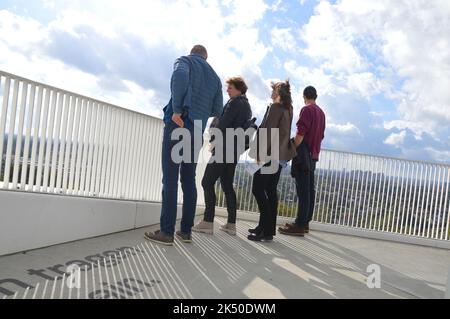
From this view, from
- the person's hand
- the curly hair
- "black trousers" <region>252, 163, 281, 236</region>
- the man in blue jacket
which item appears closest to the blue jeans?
the man in blue jacket

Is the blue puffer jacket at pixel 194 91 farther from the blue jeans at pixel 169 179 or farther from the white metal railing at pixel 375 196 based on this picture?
the white metal railing at pixel 375 196

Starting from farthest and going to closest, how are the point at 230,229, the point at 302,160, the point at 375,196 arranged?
the point at 375,196
the point at 302,160
the point at 230,229

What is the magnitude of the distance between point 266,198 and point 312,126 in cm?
147

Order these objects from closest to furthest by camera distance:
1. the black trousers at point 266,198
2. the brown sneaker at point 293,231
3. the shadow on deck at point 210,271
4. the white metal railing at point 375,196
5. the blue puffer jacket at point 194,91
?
the shadow on deck at point 210,271
the blue puffer jacket at point 194,91
the black trousers at point 266,198
the brown sneaker at point 293,231
the white metal railing at point 375,196

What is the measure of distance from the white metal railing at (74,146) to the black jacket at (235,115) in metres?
1.19

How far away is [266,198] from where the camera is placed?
18.1 ft

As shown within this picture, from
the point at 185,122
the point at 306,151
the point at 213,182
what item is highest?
the point at 185,122

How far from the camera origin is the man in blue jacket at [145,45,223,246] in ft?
14.8

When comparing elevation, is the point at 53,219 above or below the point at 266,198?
below

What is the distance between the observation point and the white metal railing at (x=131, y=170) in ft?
12.9

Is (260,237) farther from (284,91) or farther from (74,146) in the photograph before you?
(74,146)

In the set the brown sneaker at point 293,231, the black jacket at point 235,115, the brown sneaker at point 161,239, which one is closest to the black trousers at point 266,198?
the black jacket at point 235,115

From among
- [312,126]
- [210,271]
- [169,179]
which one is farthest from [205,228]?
[312,126]
